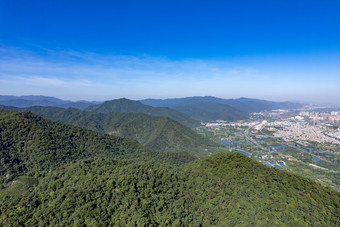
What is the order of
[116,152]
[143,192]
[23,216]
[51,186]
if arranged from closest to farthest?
[23,216]
[143,192]
[51,186]
[116,152]

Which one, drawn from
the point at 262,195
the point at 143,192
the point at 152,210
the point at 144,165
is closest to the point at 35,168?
the point at 144,165

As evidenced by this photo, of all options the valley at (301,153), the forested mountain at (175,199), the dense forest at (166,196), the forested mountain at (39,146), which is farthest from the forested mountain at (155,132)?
the forested mountain at (175,199)

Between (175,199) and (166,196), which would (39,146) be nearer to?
(166,196)

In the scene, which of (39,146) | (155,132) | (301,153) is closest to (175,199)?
(39,146)

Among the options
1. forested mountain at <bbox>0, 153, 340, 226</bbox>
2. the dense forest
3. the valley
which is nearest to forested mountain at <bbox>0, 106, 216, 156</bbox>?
the valley

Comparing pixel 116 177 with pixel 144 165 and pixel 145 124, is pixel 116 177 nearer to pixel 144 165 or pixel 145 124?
pixel 144 165

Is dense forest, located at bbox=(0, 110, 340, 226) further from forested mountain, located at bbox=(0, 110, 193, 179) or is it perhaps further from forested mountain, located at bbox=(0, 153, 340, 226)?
forested mountain, located at bbox=(0, 110, 193, 179)

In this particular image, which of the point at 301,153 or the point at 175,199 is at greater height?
the point at 175,199
